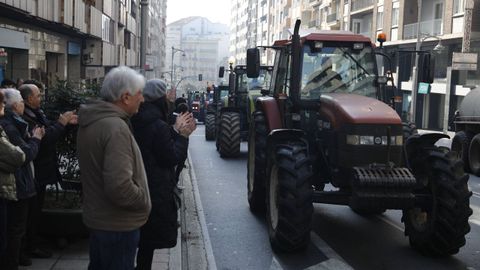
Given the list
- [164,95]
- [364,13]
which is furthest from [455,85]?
[164,95]

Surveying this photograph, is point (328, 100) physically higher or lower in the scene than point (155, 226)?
higher

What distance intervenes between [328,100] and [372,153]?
968 millimetres

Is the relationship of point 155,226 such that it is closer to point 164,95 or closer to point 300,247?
point 164,95

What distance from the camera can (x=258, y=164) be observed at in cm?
865

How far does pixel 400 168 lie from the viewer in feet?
21.9

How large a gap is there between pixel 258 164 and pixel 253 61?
1.42 meters

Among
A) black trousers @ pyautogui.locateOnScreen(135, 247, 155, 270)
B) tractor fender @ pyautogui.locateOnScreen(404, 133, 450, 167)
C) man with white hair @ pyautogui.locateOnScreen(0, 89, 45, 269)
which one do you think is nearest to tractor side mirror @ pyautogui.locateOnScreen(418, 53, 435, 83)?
tractor fender @ pyautogui.locateOnScreen(404, 133, 450, 167)

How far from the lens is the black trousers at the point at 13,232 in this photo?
486 centimetres

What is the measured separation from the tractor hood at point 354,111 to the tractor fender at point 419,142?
48 centimetres

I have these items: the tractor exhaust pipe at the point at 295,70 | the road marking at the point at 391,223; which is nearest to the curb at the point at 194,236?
the tractor exhaust pipe at the point at 295,70

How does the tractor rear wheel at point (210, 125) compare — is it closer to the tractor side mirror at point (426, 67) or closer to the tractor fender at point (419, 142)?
the tractor side mirror at point (426, 67)

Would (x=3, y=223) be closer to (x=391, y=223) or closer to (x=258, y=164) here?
(x=258, y=164)

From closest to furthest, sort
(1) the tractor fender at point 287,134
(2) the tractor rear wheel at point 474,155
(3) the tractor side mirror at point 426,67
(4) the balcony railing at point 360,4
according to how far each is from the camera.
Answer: (1) the tractor fender at point 287,134, (3) the tractor side mirror at point 426,67, (2) the tractor rear wheel at point 474,155, (4) the balcony railing at point 360,4

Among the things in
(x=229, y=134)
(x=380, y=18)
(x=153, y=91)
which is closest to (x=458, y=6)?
(x=380, y=18)
